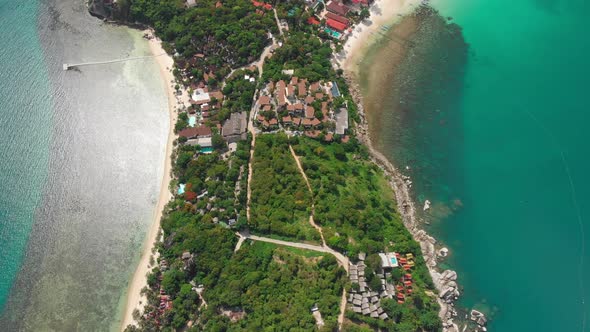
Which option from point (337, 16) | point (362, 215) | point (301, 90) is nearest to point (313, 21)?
point (337, 16)

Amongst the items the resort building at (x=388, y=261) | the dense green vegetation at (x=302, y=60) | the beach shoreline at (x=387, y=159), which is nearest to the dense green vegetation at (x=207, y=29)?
the dense green vegetation at (x=302, y=60)

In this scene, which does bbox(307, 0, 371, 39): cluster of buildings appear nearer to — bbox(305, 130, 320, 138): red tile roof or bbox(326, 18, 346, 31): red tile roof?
bbox(326, 18, 346, 31): red tile roof

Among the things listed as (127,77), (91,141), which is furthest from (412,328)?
(127,77)

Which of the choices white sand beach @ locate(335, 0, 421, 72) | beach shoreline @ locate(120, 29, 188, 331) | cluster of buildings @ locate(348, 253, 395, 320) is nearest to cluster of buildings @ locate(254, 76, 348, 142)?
white sand beach @ locate(335, 0, 421, 72)

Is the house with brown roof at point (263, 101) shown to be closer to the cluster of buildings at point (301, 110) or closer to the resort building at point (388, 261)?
the cluster of buildings at point (301, 110)

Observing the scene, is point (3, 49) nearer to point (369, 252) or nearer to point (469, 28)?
point (369, 252)

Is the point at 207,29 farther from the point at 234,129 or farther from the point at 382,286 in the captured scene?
the point at 382,286

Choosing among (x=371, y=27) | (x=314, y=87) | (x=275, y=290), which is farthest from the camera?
(x=371, y=27)
